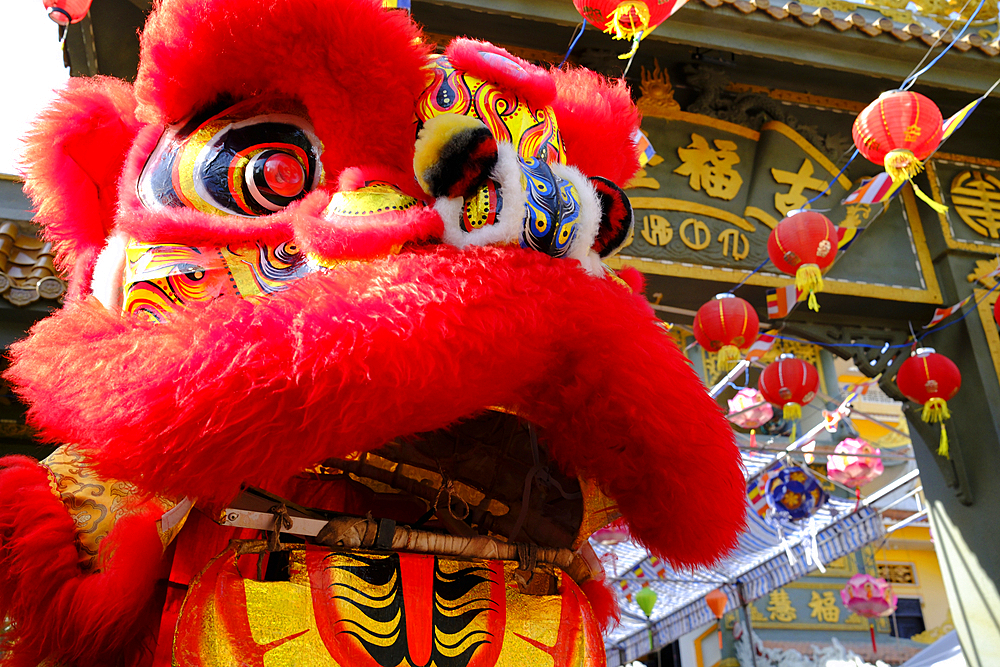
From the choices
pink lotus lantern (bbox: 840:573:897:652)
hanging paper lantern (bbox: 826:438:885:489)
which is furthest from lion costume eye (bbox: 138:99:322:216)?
pink lotus lantern (bbox: 840:573:897:652)

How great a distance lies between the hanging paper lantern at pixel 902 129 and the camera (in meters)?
3.19

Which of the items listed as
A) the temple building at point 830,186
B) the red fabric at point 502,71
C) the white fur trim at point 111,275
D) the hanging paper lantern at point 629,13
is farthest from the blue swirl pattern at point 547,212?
the temple building at point 830,186

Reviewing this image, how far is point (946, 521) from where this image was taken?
181 inches

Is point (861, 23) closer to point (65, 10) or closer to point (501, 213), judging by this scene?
point (65, 10)

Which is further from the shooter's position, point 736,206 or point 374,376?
point 736,206

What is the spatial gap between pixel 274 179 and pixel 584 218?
0.42 meters

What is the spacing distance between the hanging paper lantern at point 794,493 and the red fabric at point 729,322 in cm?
259

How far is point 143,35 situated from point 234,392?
60 cm

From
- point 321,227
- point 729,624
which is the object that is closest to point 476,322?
point 321,227

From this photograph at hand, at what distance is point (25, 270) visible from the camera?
325cm

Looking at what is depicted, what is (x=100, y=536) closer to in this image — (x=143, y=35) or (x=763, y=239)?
(x=143, y=35)

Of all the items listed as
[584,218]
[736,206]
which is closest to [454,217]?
[584,218]

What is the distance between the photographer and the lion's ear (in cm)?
112

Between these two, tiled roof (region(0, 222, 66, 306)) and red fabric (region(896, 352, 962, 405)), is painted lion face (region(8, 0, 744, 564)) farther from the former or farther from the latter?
red fabric (region(896, 352, 962, 405))
